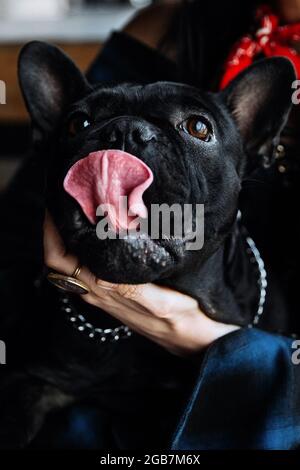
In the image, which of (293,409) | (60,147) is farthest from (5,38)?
(293,409)

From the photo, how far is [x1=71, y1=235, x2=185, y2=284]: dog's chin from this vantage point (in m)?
0.77

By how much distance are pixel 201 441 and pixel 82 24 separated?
1932 millimetres

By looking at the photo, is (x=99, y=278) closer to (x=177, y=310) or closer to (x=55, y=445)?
(x=177, y=310)

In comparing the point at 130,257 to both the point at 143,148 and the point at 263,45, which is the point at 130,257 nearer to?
the point at 143,148

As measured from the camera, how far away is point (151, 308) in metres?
0.95

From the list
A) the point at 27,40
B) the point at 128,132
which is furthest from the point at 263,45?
the point at 27,40

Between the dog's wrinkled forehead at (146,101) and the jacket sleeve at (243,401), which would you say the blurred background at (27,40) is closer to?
the dog's wrinkled forehead at (146,101)

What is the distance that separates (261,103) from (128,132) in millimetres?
375

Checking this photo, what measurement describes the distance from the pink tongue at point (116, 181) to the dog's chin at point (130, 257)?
3 centimetres

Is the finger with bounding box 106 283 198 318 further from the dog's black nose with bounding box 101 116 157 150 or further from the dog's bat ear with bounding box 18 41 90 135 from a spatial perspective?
the dog's bat ear with bounding box 18 41 90 135

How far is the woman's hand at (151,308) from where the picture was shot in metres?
0.93

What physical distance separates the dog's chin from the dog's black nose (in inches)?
4.6

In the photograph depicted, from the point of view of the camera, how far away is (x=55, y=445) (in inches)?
39.4

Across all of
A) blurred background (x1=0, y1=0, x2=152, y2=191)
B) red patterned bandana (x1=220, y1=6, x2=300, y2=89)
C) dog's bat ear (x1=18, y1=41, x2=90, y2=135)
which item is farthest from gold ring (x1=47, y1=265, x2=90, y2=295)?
blurred background (x1=0, y1=0, x2=152, y2=191)
